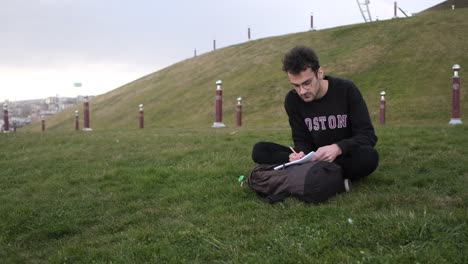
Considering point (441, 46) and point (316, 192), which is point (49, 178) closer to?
point (316, 192)

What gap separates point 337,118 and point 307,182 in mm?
882

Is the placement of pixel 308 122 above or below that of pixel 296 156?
above

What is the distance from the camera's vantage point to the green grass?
10.9 ft

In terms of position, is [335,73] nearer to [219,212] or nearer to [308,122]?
[308,122]

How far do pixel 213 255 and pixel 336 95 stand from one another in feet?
7.71

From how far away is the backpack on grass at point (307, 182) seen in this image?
454 centimetres

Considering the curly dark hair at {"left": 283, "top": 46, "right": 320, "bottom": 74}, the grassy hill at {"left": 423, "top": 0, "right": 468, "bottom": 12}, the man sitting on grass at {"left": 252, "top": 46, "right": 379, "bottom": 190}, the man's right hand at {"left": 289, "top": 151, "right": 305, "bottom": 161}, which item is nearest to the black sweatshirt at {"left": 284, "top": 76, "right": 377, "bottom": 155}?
the man sitting on grass at {"left": 252, "top": 46, "right": 379, "bottom": 190}

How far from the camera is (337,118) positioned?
4.99 metres

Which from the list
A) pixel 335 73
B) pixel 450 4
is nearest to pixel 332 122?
pixel 335 73

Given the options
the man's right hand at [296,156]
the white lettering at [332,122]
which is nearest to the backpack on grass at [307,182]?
the man's right hand at [296,156]

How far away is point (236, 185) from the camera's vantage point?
5684 millimetres

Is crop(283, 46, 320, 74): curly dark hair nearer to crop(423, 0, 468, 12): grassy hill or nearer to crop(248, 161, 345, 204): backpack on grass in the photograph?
crop(248, 161, 345, 204): backpack on grass

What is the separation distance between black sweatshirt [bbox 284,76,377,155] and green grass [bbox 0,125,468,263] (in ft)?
1.83

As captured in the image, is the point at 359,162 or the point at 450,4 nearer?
the point at 359,162
